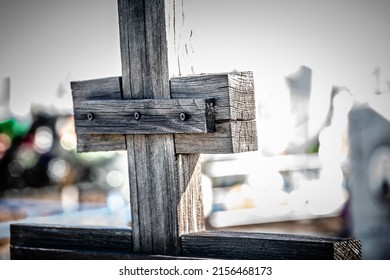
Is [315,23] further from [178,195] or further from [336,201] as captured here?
[178,195]

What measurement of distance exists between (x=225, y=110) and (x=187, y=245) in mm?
468

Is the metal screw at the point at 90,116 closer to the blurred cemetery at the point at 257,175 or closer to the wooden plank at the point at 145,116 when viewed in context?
the wooden plank at the point at 145,116

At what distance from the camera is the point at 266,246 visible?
2.32 meters

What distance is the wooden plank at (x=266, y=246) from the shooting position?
222 cm

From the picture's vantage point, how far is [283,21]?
6820 millimetres

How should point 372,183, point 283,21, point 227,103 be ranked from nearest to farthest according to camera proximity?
point 227,103, point 372,183, point 283,21

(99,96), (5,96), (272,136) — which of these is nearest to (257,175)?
(272,136)

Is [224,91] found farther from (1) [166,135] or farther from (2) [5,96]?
(2) [5,96]

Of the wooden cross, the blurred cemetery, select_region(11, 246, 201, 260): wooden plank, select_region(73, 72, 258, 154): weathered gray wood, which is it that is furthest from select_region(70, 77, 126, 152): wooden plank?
the blurred cemetery

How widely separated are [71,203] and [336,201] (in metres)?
3.11

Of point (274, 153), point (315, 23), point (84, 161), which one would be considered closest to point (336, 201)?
point (274, 153)

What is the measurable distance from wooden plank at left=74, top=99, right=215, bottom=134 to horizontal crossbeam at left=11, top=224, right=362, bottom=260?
36 cm

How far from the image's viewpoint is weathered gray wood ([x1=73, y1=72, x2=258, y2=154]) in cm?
230

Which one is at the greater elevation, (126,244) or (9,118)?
(9,118)
